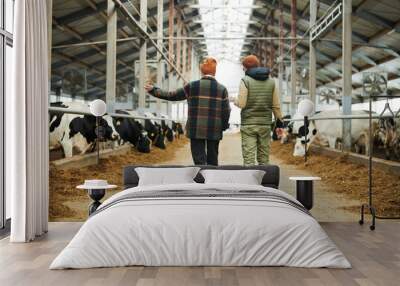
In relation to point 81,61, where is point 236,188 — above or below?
below

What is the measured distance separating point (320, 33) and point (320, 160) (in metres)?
1.22

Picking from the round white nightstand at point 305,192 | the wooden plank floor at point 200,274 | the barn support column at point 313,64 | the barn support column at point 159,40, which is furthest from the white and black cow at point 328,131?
the wooden plank floor at point 200,274

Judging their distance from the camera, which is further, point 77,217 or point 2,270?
point 77,217

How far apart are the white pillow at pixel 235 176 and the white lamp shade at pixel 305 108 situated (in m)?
1.01

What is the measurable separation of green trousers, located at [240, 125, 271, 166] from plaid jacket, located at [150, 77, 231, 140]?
21cm

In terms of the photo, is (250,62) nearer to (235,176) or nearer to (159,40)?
(159,40)

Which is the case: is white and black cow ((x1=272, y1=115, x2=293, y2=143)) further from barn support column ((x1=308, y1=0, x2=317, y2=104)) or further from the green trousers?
barn support column ((x1=308, y1=0, x2=317, y2=104))

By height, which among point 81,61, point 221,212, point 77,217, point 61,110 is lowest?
point 77,217

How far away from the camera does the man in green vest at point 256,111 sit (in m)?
4.89

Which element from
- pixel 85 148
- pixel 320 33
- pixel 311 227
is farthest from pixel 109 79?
pixel 311 227

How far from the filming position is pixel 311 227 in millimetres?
3088

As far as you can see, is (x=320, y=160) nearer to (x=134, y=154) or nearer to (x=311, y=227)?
(x=134, y=154)

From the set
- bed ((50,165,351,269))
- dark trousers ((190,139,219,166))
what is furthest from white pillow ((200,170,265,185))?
bed ((50,165,351,269))

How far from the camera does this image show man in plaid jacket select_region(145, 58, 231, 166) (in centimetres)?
489
